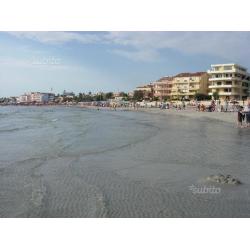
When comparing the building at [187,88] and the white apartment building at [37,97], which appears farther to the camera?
the building at [187,88]

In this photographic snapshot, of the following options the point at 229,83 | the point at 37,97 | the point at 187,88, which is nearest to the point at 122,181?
the point at 187,88

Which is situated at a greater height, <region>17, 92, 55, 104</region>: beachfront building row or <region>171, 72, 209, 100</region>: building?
<region>171, 72, 209, 100</region>: building

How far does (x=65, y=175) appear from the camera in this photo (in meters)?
8.22

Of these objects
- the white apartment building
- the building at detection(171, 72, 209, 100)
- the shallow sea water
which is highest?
the building at detection(171, 72, 209, 100)

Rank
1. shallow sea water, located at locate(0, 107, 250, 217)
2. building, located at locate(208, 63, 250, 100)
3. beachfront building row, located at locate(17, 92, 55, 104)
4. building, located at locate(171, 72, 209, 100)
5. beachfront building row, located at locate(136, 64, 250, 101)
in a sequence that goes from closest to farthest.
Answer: shallow sea water, located at locate(0, 107, 250, 217)
beachfront building row, located at locate(17, 92, 55, 104)
beachfront building row, located at locate(136, 64, 250, 101)
building, located at locate(208, 63, 250, 100)
building, located at locate(171, 72, 209, 100)

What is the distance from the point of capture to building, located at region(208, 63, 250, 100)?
64438 millimetres

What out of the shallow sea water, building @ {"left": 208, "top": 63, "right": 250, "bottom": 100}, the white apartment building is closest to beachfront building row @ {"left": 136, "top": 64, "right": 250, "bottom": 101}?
building @ {"left": 208, "top": 63, "right": 250, "bottom": 100}

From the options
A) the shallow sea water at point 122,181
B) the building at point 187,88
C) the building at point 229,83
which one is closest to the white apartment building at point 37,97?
the building at point 187,88

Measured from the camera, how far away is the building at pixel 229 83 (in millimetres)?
64438

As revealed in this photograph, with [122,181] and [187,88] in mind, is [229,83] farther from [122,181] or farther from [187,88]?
[122,181]

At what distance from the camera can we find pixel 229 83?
67500mm

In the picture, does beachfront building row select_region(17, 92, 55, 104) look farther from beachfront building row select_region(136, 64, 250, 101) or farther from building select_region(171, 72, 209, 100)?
building select_region(171, 72, 209, 100)

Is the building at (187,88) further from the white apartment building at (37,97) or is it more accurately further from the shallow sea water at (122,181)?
the shallow sea water at (122,181)
